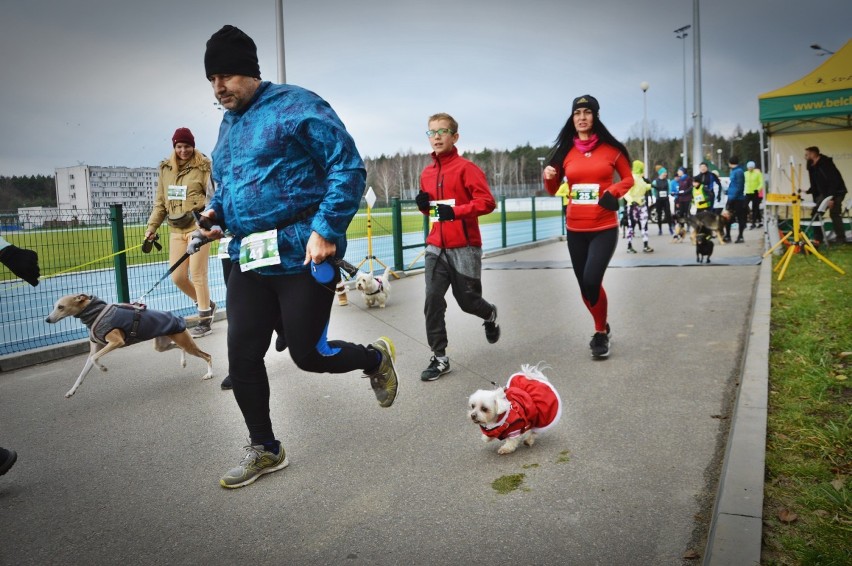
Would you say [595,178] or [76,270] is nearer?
[595,178]

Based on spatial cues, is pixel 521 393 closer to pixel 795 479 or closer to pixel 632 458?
pixel 632 458

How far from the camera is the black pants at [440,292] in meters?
5.62

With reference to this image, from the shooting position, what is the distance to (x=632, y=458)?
364 cm

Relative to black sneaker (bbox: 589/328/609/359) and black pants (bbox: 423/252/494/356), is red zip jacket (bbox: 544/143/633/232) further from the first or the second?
black pants (bbox: 423/252/494/356)

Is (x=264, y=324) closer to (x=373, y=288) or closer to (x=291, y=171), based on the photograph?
(x=291, y=171)

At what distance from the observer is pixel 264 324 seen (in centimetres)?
344

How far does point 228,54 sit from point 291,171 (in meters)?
0.64

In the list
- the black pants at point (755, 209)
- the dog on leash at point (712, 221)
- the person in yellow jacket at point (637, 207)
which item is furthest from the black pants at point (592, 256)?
the black pants at point (755, 209)

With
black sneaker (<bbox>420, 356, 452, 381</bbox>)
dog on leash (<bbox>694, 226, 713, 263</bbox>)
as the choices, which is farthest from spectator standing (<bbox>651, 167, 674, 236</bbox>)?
black sneaker (<bbox>420, 356, 452, 381</bbox>)

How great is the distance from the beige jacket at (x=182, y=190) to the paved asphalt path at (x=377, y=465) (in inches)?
61.4

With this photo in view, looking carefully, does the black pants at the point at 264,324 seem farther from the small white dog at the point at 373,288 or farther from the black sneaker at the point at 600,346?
the small white dog at the point at 373,288

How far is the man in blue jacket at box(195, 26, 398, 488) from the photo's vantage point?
3232 mm

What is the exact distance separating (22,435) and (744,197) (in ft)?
60.3

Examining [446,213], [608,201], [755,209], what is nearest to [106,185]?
[446,213]
